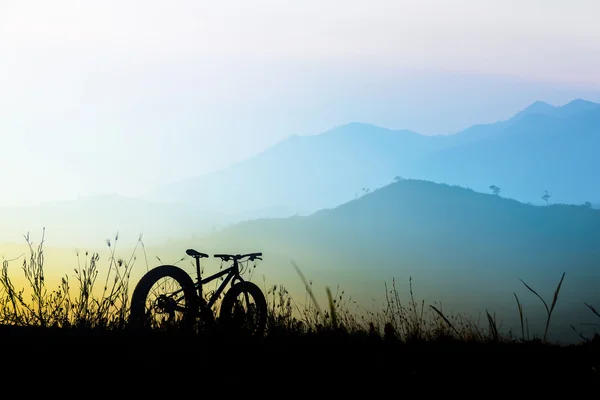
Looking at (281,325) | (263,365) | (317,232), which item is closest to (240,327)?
(281,325)

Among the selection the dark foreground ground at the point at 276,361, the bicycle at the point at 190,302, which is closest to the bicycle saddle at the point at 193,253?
the bicycle at the point at 190,302

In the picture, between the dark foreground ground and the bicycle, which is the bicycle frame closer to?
the bicycle

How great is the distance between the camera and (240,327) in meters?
7.64

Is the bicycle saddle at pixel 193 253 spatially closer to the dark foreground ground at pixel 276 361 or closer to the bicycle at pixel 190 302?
the bicycle at pixel 190 302

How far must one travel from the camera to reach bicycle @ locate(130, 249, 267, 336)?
7246 millimetres

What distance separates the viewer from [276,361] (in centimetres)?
562

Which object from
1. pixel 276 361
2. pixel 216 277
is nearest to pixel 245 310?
pixel 216 277

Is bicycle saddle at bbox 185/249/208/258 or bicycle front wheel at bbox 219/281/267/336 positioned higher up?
bicycle saddle at bbox 185/249/208/258

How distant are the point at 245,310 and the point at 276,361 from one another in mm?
3221

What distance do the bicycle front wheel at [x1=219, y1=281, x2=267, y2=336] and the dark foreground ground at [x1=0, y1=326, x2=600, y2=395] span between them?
1.07 meters

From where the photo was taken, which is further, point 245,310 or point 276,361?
point 245,310

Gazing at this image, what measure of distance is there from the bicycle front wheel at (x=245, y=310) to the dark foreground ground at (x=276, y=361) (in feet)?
3.52

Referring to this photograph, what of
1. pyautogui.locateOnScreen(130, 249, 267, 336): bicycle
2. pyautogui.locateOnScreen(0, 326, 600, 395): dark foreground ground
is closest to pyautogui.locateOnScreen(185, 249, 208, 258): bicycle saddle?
pyautogui.locateOnScreen(130, 249, 267, 336): bicycle

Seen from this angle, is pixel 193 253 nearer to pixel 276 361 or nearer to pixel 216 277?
pixel 216 277
